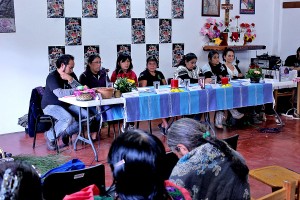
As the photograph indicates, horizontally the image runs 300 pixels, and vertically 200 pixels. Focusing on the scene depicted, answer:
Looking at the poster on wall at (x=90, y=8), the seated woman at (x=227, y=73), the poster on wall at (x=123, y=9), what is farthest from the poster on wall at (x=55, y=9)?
the seated woman at (x=227, y=73)

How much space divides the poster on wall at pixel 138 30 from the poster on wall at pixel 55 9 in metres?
1.20

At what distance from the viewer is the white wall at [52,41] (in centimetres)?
545

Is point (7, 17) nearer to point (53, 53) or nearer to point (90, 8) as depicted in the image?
point (53, 53)

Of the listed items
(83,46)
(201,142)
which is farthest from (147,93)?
(201,142)

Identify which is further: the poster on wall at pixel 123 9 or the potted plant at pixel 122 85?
the poster on wall at pixel 123 9

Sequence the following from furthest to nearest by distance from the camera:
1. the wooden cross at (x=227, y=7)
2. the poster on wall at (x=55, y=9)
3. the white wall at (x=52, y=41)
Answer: the wooden cross at (x=227, y=7) → the poster on wall at (x=55, y=9) → the white wall at (x=52, y=41)

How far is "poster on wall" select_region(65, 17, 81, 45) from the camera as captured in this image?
19.1ft

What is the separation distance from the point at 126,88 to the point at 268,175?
2447 mm

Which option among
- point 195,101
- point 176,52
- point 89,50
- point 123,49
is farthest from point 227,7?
point 195,101

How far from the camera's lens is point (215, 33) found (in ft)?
24.0

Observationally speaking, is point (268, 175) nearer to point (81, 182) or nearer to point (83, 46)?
point (81, 182)

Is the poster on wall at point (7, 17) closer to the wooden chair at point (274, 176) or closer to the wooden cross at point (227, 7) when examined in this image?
the wooden cross at point (227, 7)

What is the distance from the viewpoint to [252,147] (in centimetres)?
478

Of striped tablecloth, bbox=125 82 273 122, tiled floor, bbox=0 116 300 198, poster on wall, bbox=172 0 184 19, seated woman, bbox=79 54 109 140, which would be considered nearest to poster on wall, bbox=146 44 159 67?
poster on wall, bbox=172 0 184 19
